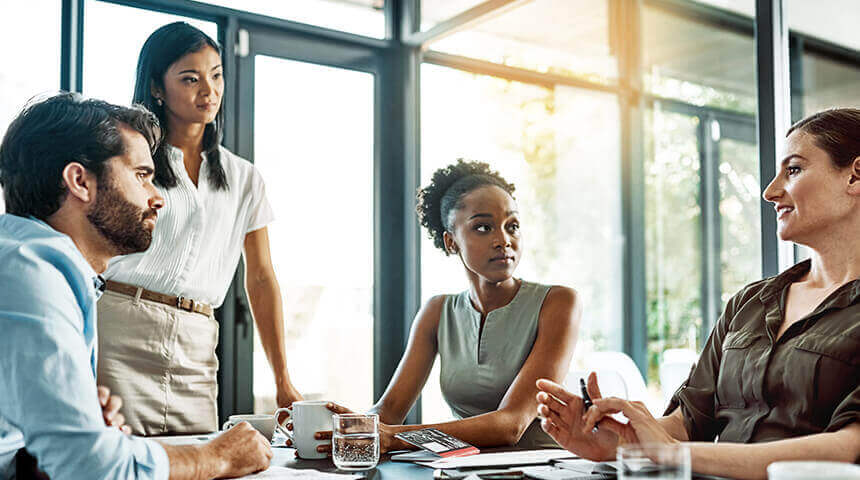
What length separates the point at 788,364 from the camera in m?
1.53

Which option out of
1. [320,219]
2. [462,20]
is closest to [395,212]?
[320,219]

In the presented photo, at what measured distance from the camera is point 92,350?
1362 mm

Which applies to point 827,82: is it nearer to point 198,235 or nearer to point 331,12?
point 331,12

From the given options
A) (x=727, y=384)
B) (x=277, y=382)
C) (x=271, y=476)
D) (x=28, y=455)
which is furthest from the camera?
(x=277, y=382)

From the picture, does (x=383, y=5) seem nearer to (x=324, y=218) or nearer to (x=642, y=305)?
(x=324, y=218)

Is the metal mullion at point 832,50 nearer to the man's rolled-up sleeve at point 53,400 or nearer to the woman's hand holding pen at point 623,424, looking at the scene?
the woman's hand holding pen at point 623,424

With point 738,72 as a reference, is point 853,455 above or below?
below

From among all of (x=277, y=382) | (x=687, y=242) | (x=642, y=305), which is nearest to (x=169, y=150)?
(x=277, y=382)

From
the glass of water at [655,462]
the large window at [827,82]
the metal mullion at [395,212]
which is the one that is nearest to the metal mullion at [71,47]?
the metal mullion at [395,212]

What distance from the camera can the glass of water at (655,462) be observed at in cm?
88

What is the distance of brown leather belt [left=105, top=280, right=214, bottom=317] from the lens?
90.0 inches

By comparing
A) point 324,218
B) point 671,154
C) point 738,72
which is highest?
point 738,72

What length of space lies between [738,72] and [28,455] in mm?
4665

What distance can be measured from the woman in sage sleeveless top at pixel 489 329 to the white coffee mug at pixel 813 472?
104cm
